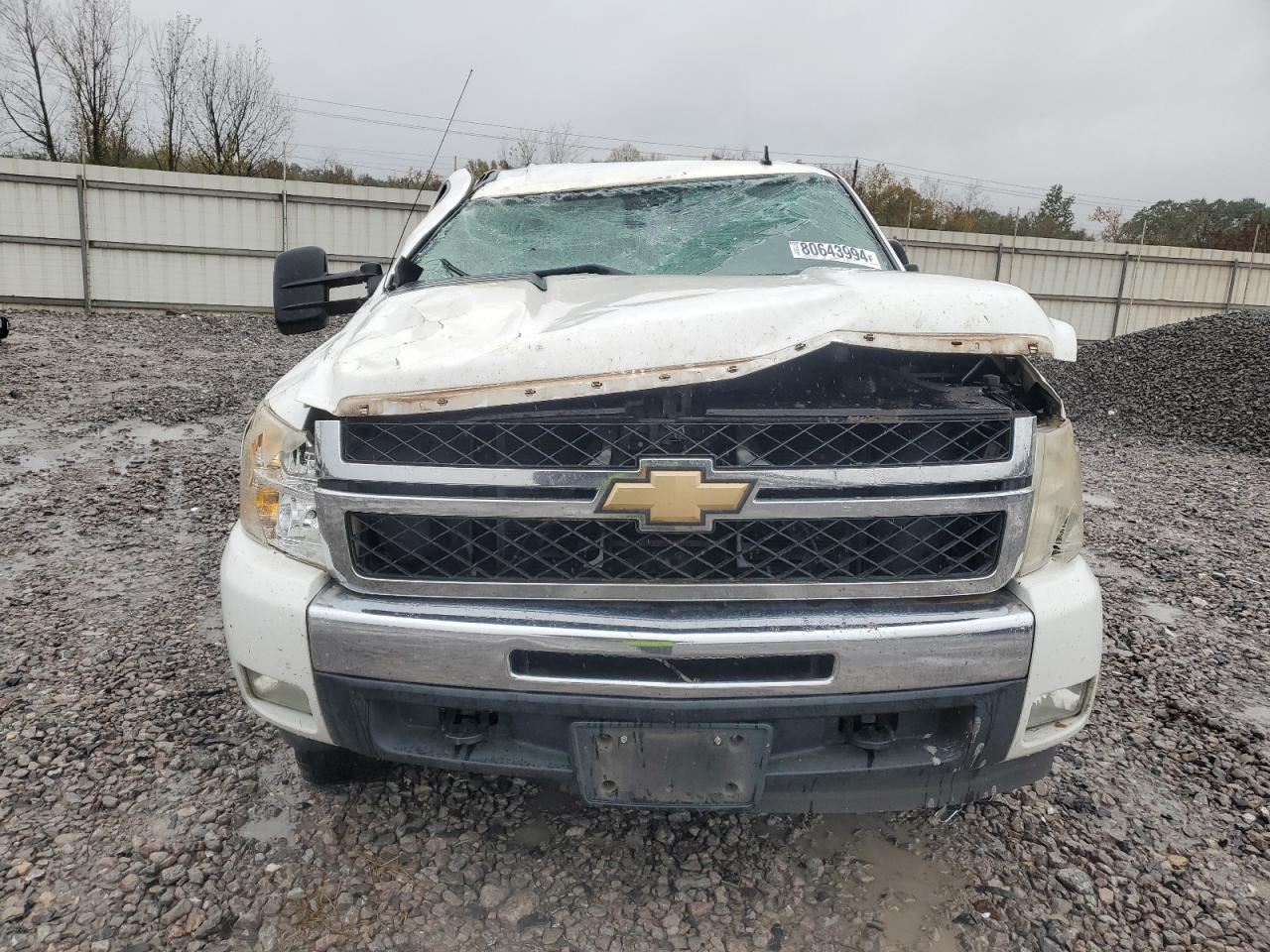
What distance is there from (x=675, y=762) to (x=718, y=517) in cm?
52

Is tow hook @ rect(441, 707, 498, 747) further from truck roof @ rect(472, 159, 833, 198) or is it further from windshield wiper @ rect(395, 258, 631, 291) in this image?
truck roof @ rect(472, 159, 833, 198)

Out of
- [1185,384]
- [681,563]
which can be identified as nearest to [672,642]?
[681,563]

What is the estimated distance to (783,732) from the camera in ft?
5.83

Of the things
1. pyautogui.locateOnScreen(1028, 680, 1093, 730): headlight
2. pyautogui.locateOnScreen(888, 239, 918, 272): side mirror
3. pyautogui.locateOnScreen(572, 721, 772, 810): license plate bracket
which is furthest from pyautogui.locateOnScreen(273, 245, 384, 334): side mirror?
pyautogui.locateOnScreen(1028, 680, 1093, 730): headlight

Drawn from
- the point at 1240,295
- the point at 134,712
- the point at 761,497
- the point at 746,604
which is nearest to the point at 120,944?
the point at 134,712

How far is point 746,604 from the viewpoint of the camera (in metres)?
1.79

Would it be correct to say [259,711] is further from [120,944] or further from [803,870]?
[803,870]

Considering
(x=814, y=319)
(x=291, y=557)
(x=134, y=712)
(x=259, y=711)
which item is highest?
(x=814, y=319)

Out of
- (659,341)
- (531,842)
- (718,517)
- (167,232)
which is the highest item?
(167,232)

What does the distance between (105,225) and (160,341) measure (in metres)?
4.90

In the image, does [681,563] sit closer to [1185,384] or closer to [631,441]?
[631,441]

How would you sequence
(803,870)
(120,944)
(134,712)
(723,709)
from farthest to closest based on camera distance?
(134,712) → (803,870) → (120,944) → (723,709)

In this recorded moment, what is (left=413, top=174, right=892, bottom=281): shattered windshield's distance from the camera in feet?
9.88

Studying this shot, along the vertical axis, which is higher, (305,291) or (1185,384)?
(305,291)
